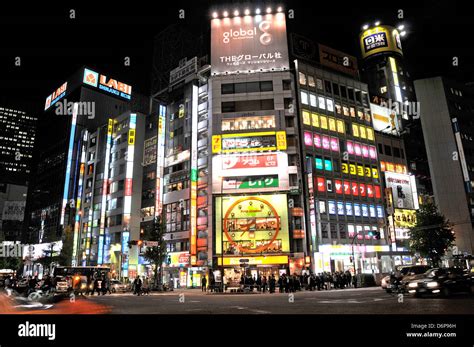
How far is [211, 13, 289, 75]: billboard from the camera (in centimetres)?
5459

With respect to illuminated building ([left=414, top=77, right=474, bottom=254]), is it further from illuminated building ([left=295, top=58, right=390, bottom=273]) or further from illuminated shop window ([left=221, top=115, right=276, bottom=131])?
illuminated shop window ([left=221, top=115, right=276, bottom=131])

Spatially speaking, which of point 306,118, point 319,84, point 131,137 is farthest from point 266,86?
point 131,137

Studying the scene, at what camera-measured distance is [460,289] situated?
18.5 meters

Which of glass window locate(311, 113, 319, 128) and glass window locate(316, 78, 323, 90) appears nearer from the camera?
glass window locate(311, 113, 319, 128)

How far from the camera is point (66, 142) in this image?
9694 centimetres

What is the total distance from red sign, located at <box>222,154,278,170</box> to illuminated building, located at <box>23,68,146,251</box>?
45.5 metres

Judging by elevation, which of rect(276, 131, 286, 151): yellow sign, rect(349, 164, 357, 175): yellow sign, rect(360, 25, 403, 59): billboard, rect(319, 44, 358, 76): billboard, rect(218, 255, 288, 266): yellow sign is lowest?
rect(218, 255, 288, 266): yellow sign

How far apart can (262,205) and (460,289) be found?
3166 centimetres

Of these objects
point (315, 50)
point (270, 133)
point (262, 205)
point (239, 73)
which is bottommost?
point (262, 205)

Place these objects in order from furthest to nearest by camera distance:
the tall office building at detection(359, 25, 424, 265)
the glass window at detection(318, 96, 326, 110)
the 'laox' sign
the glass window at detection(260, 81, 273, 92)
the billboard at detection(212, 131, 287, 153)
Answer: the 'laox' sign < the tall office building at detection(359, 25, 424, 265) < the glass window at detection(318, 96, 326, 110) < the glass window at detection(260, 81, 273, 92) < the billboard at detection(212, 131, 287, 153)

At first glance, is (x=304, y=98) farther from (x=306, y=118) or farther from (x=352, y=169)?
(x=352, y=169)

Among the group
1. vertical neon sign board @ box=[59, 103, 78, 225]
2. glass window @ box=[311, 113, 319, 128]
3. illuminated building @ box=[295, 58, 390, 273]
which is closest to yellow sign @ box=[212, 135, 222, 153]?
illuminated building @ box=[295, 58, 390, 273]
